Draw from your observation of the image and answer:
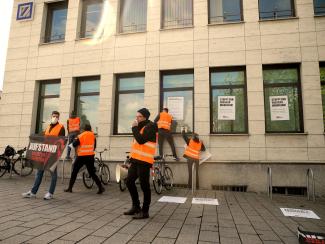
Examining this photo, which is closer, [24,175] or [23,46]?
[24,175]

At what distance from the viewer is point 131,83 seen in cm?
1200

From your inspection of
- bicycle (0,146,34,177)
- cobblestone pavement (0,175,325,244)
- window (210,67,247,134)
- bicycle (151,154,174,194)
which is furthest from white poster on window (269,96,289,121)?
bicycle (0,146,34,177)

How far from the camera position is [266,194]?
9.42 m

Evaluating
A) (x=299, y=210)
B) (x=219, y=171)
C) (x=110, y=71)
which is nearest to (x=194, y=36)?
(x=110, y=71)

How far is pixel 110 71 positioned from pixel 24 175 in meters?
5.45

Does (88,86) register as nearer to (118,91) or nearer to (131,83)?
(118,91)

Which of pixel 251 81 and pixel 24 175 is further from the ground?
pixel 251 81

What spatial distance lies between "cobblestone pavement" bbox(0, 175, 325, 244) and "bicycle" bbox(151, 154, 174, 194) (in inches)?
30.2

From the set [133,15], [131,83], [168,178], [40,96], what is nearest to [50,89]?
[40,96]

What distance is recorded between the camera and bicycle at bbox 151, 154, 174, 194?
844 cm

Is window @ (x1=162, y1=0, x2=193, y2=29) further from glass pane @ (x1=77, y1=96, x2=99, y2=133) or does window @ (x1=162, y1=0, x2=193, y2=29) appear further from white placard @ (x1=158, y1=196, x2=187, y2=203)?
white placard @ (x1=158, y1=196, x2=187, y2=203)

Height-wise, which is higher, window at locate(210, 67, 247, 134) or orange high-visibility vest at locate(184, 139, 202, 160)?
window at locate(210, 67, 247, 134)

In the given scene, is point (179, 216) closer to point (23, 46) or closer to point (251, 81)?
point (251, 81)

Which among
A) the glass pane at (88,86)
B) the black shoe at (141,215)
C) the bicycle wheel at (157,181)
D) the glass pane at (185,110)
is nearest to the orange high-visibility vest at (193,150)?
the glass pane at (185,110)
